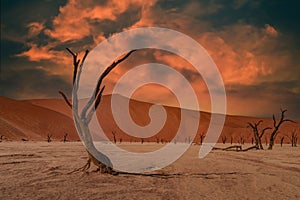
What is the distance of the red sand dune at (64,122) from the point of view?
259ft

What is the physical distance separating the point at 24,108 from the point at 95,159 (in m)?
95.4

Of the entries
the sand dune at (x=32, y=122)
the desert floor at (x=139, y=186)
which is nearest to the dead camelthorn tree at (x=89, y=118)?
the desert floor at (x=139, y=186)

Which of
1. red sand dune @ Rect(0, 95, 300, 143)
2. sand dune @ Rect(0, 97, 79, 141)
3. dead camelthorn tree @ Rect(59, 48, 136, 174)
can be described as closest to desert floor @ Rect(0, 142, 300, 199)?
dead camelthorn tree @ Rect(59, 48, 136, 174)

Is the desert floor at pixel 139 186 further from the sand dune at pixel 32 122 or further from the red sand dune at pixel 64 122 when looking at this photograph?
the sand dune at pixel 32 122

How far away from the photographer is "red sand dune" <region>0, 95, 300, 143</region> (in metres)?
79.0

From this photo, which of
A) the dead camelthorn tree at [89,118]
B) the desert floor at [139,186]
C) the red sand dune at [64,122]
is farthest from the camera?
the red sand dune at [64,122]

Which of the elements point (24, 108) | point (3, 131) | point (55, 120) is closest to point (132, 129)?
point (55, 120)

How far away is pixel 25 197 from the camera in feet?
27.5

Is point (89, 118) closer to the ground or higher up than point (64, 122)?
Answer: closer to the ground

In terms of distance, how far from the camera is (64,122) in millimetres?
104250

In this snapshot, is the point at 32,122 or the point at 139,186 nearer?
the point at 139,186

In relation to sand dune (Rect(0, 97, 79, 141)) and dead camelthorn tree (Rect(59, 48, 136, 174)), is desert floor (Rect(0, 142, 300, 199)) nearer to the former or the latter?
dead camelthorn tree (Rect(59, 48, 136, 174))

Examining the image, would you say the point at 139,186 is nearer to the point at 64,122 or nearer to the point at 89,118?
the point at 89,118

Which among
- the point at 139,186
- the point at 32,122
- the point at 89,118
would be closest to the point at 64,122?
the point at 32,122
